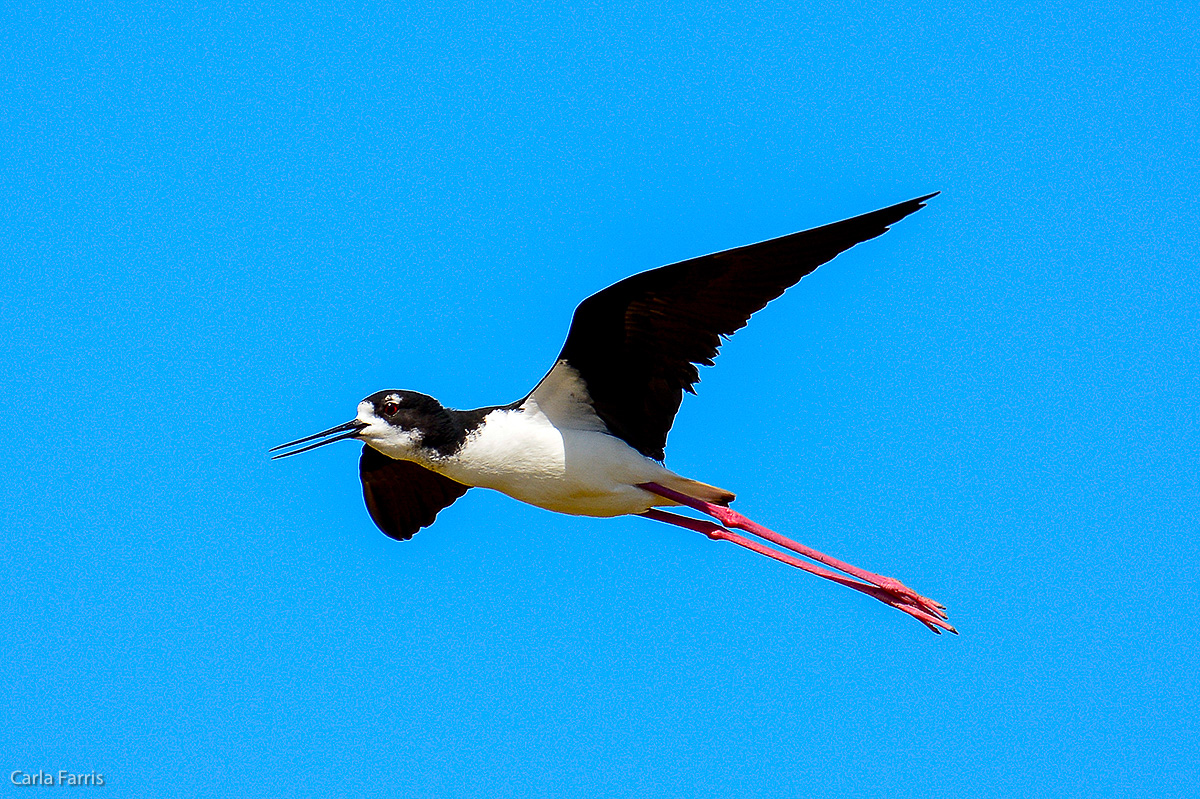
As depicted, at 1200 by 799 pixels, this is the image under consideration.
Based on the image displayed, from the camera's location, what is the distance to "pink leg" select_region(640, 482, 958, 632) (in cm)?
827

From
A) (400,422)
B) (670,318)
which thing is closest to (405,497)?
(400,422)

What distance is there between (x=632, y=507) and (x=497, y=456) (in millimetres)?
1047

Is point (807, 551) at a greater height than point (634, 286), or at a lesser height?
lesser

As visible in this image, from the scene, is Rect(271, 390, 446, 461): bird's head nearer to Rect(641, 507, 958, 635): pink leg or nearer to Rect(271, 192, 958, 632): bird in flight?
Rect(271, 192, 958, 632): bird in flight

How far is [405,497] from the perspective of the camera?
401 inches

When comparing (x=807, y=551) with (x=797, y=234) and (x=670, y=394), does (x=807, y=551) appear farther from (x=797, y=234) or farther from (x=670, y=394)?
(x=797, y=234)

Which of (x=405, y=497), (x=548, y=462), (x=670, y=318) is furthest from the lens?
(x=405, y=497)

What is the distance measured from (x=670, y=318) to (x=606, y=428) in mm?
1036

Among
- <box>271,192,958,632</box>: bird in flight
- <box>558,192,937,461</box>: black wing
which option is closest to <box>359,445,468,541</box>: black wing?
<box>271,192,958,632</box>: bird in flight

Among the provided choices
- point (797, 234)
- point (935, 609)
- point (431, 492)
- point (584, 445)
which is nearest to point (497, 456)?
point (584, 445)

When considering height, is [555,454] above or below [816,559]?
above

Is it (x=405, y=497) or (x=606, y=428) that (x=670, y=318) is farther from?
(x=405, y=497)

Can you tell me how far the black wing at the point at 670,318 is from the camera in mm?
7262

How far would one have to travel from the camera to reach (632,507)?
8.74 meters
